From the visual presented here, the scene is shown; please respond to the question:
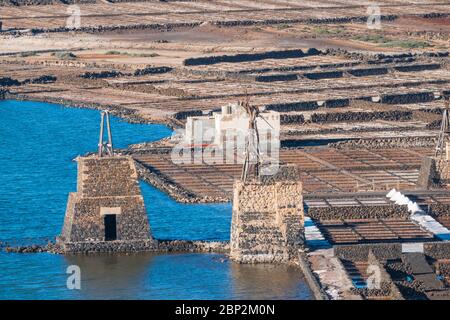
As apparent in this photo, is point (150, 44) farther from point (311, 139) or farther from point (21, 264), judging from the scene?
point (21, 264)

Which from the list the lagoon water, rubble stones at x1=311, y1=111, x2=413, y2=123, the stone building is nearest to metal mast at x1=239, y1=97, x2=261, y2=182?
the stone building

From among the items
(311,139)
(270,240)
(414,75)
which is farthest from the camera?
(414,75)

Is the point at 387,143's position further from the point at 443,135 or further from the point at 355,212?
the point at 355,212

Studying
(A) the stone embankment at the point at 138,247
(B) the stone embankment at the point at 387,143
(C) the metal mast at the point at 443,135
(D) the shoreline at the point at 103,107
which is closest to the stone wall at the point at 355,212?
(A) the stone embankment at the point at 138,247

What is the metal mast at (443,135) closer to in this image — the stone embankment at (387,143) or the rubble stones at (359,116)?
the stone embankment at (387,143)
